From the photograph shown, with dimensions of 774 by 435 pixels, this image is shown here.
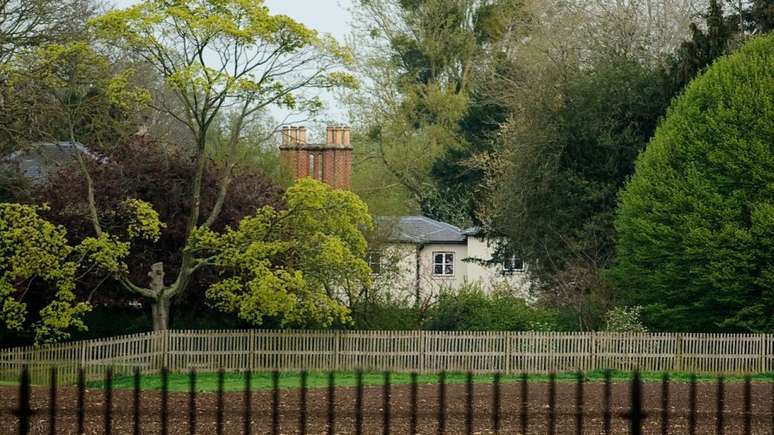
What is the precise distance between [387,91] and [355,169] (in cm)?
543

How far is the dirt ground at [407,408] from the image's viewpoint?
19109mm

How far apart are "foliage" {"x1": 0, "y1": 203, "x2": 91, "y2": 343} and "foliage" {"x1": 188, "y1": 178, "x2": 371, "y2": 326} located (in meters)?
3.66

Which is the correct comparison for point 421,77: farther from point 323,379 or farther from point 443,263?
point 323,379

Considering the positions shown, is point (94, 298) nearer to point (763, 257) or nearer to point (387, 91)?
point (763, 257)

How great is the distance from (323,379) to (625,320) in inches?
394

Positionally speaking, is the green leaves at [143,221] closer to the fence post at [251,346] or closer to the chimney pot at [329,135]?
the fence post at [251,346]

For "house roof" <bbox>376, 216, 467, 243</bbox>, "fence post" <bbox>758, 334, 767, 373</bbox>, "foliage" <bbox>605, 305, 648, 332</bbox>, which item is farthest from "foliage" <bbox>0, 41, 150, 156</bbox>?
"house roof" <bbox>376, 216, 467, 243</bbox>

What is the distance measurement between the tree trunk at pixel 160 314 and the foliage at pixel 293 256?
4.63 feet

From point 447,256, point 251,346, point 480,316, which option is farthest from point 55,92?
point 447,256

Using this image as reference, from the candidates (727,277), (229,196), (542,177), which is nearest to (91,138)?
(229,196)

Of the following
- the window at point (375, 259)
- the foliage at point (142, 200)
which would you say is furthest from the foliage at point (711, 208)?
the foliage at point (142, 200)

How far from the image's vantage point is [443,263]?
63750 millimetres

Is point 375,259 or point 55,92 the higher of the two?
point 55,92

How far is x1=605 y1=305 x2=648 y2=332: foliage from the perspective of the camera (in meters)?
37.6
